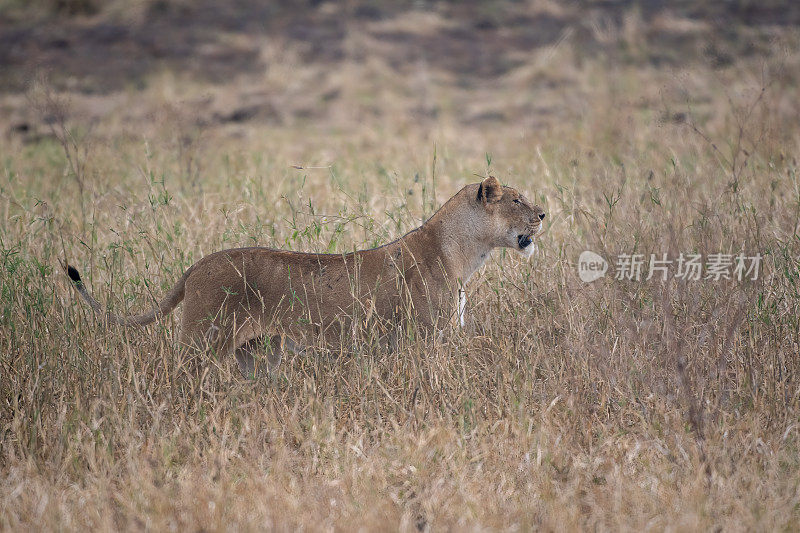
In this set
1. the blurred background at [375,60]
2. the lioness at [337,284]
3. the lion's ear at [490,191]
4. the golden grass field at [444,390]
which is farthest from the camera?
the blurred background at [375,60]

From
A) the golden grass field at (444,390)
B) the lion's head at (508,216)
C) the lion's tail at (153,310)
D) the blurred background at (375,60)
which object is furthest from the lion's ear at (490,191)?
the blurred background at (375,60)

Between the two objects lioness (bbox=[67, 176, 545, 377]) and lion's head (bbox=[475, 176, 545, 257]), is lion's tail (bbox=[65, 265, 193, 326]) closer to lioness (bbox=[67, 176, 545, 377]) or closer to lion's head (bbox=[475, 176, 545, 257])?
lioness (bbox=[67, 176, 545, 377])

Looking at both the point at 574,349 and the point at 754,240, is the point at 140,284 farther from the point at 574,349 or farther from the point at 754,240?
the point at 754,240

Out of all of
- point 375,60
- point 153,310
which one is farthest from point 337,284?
point 375,60

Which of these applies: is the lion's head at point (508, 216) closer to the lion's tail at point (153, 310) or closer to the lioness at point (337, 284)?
the lioness at point (337, 284)

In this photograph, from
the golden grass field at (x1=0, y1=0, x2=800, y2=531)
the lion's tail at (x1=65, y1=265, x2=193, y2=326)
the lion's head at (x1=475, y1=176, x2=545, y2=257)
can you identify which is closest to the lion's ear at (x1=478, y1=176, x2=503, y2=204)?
the lion's head at (x1=475, y1=176, x2=545, y2=257)

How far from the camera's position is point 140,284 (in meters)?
4.92

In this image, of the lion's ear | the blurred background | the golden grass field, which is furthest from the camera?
the blurred background

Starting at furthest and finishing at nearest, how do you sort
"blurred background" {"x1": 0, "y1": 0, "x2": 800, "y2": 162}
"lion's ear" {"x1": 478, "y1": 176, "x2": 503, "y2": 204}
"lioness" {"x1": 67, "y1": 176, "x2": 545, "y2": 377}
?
"blurred background" {"x1": 0, "y1": 0, "x2": 800, "y2": 162} < "lion's ear" {"x1": 478, "y1": 176, "x2": 503, "y2": 204} < "lioness" {"x1": 67, "y1": 176, "x2": 545, "y2": 377}

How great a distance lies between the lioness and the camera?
13.8 feet

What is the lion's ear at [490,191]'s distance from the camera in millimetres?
4562

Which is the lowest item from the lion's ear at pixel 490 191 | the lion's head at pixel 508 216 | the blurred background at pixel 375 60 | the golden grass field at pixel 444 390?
the golden grass field at pixel 444 390

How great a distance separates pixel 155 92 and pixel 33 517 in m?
11.2

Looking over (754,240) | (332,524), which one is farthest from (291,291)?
(754,240)
